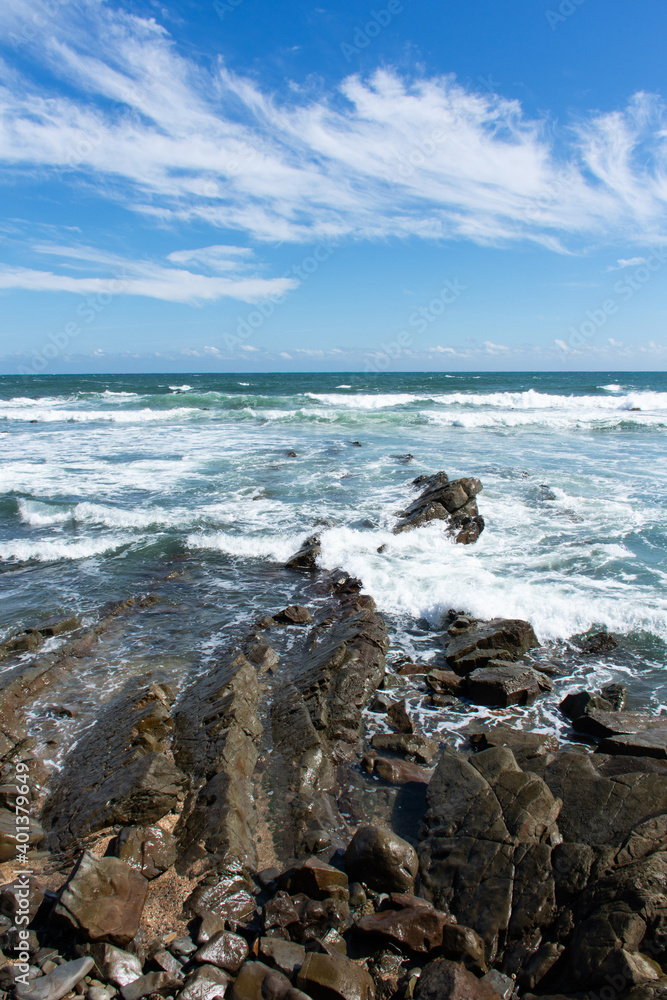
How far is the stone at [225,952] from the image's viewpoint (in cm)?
345

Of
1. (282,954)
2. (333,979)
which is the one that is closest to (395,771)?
(282,954)

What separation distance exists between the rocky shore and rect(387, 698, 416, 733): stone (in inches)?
1.0

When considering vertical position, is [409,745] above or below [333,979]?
below

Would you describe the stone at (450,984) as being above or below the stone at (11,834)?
above

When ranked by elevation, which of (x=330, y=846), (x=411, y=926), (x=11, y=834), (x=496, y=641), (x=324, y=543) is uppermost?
(x=324, y=543)

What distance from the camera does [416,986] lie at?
3.33 m

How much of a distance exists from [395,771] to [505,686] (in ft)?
6.60

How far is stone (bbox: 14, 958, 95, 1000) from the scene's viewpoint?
3156mm

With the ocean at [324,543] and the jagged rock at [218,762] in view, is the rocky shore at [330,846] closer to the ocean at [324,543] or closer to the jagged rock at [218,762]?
the jagged rock at [218,762]

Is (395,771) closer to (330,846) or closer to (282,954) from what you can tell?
(330,846)

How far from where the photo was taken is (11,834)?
4441mm

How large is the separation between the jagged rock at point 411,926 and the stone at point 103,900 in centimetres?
152

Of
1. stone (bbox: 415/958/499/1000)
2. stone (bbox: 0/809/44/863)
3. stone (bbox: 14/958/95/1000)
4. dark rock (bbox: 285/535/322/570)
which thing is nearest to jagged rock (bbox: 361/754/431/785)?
stone (bbox: 415/958/499/1000)

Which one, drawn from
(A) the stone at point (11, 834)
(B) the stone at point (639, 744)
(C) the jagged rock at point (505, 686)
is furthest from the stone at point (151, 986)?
(C) the jagged rock at point (505, 686)
